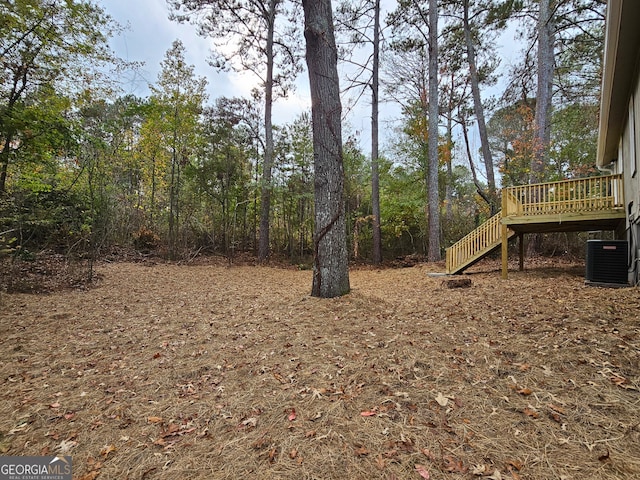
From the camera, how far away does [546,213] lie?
6.23 m

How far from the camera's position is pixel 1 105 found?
4.80m

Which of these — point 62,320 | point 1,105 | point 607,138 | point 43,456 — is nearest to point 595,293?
point 607,138

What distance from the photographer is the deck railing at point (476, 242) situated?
7121 millimetres

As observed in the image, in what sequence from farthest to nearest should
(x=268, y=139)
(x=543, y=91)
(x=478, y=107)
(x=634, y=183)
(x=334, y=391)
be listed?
(x=478, y=107)
(x=268, y=139)
(x=543, y=91)
(x=634, y=183)
(x=334, y=391)

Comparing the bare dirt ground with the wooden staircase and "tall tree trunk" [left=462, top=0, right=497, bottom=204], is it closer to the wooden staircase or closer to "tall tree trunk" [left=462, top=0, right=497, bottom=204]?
the wooden staircase

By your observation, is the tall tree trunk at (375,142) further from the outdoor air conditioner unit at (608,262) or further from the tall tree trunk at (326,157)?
the tall tree trunk at (326,157)

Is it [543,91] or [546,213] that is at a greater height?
[543,91]

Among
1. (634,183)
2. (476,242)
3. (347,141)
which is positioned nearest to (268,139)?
(347,141)

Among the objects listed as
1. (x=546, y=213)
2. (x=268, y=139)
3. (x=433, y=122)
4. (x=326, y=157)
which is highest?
(x=433, y=122)

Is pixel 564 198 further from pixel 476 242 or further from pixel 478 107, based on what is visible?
pixel 478 107

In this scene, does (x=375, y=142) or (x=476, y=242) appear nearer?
(x=476, y=242)

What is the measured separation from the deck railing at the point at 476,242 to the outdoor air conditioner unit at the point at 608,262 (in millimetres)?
2190

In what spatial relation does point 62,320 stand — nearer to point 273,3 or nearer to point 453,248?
point 453,248

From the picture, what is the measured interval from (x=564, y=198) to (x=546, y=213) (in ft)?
1.43
